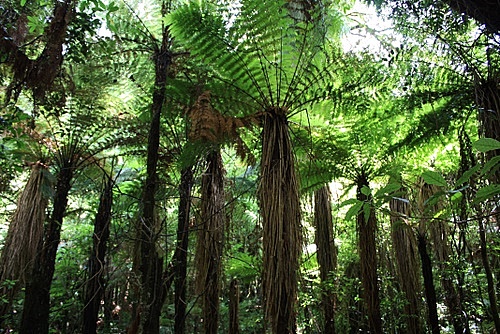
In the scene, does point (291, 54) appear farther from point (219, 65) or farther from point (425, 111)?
point (425, 111)

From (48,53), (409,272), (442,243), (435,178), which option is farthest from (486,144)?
(442,243)

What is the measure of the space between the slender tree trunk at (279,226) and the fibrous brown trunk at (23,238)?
2.82 metres

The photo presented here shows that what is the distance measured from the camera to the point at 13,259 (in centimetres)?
400

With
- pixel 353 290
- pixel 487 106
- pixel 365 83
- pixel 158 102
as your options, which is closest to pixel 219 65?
pixel 158 102

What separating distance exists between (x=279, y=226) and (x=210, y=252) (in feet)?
3.71

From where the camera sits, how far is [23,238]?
4.12 meters

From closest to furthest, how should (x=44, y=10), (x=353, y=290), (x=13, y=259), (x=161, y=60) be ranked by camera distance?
(x=161, y=60)
(x=44, y=10)
(x=13, y=259)
(x=353, y=290)

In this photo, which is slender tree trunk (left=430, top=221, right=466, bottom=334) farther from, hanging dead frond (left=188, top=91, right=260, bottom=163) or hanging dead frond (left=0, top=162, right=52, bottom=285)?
hanging dead frond (left=0, top=162, right=52, bottom=285)

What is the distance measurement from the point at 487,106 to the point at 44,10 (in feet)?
13.4

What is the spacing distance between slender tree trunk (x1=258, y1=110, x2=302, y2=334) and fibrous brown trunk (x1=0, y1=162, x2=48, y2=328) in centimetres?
282

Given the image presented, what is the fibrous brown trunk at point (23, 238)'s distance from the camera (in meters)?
3.95

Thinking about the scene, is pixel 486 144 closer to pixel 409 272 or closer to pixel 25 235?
pixel 409 272

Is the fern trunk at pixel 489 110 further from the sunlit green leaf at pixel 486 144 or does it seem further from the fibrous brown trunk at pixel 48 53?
the fibrous brown trunk at pixel 48 53

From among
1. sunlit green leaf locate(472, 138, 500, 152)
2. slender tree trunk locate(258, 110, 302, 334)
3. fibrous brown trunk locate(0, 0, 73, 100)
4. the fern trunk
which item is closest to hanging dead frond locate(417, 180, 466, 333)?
the fern trunk
